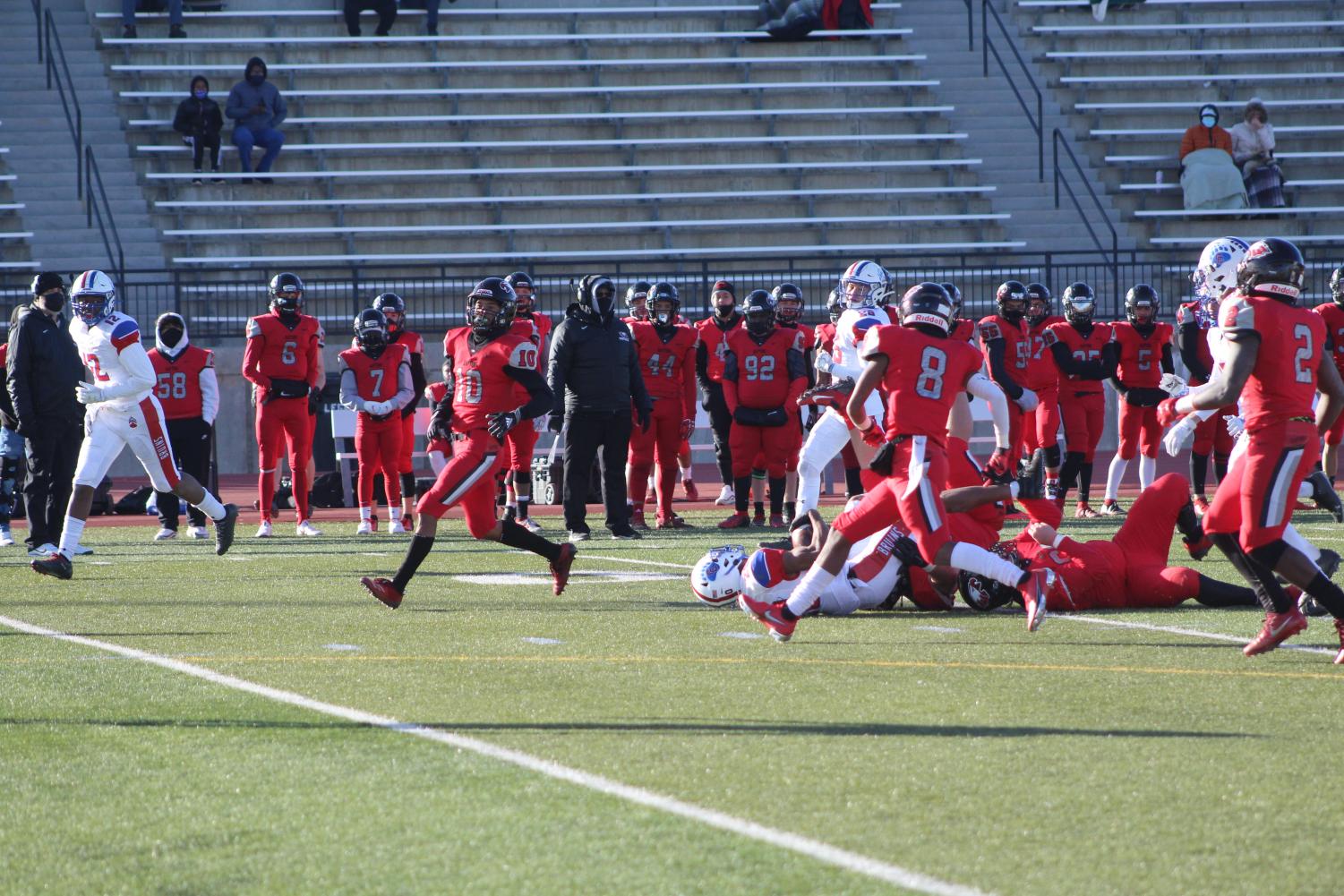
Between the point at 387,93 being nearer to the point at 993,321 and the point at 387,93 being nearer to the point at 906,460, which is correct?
the point at 993,321

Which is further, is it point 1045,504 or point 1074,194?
point 1074,194

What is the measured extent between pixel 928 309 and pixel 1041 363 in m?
7.54

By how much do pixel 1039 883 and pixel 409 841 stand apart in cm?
147

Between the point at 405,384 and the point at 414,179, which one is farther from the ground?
the point at 414,179

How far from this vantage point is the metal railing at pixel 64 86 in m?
23.9

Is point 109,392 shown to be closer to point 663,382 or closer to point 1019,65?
point 663,382

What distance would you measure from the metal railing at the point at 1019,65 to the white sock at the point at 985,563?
18839 millimetres

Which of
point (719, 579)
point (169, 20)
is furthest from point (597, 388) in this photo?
point (169, 20)

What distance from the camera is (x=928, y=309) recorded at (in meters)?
7.73

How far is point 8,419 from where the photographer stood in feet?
44.4

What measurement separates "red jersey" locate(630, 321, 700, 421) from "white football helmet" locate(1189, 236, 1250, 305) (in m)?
6.80

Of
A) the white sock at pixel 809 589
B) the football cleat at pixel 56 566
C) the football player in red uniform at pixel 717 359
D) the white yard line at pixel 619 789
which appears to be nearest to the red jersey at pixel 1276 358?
the white sock at pixel 809 589

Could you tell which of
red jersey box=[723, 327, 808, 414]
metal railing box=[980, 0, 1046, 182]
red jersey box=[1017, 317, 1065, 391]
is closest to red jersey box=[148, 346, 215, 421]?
red jersey box=[723, 327, 808, 414]

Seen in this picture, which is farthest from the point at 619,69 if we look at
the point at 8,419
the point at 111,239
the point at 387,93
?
the point at 8,419
